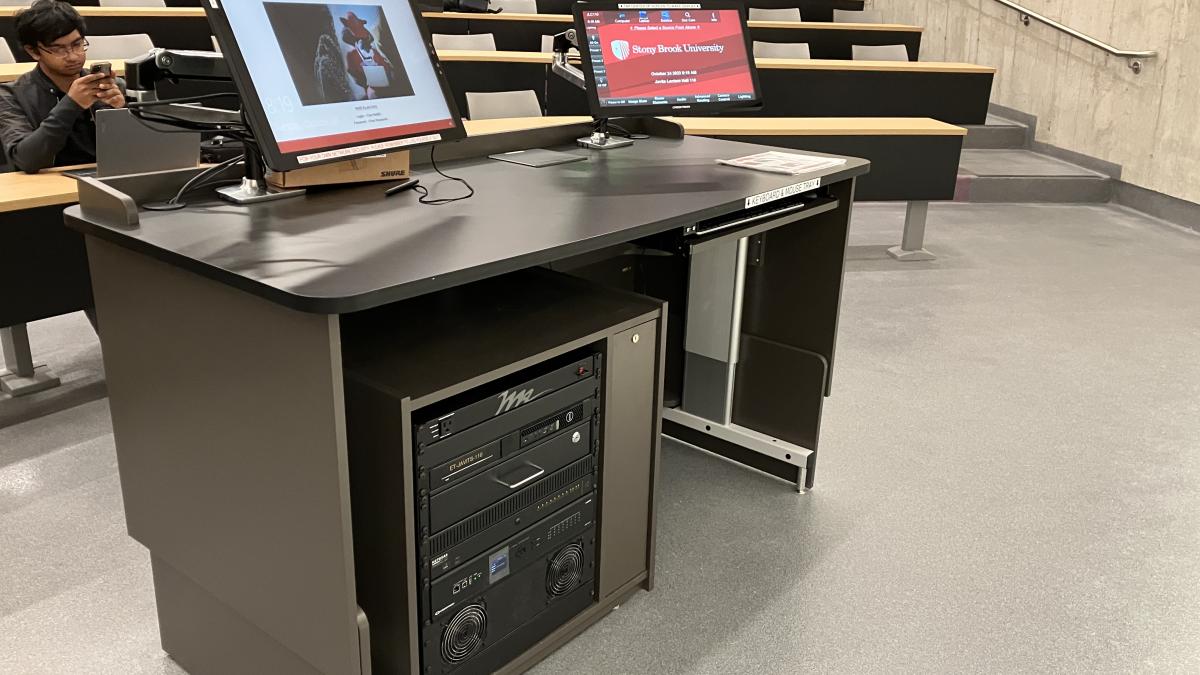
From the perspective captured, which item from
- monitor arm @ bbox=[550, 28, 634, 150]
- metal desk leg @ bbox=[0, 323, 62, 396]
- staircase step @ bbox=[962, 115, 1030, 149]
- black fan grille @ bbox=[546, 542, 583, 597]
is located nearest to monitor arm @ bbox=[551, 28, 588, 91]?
monitor arm @ bbox=[550, 28, 634, 150]

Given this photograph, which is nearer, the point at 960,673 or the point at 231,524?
the point at 231,524

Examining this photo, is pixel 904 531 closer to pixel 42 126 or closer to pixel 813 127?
pixel 813 127

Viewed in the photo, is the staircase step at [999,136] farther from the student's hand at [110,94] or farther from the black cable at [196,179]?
the black cable at [196,179]

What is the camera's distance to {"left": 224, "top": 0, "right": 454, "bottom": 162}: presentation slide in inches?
66.9

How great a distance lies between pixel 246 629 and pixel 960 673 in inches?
52.8

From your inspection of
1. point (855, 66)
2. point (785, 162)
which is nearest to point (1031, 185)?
point (855, 66)

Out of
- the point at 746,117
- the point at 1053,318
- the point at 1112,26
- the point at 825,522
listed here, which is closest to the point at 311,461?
the point at 825,522

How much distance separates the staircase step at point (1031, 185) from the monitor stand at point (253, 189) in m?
5.02

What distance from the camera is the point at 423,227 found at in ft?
5.67

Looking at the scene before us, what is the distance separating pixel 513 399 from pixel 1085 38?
5710 mm

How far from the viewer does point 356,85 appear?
1.86 metres

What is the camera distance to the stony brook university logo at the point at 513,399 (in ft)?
5.43

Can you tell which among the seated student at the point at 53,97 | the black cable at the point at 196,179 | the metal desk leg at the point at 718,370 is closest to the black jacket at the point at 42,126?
the seated student at the point at 53,97

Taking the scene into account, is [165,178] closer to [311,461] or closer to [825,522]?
[311,461]
